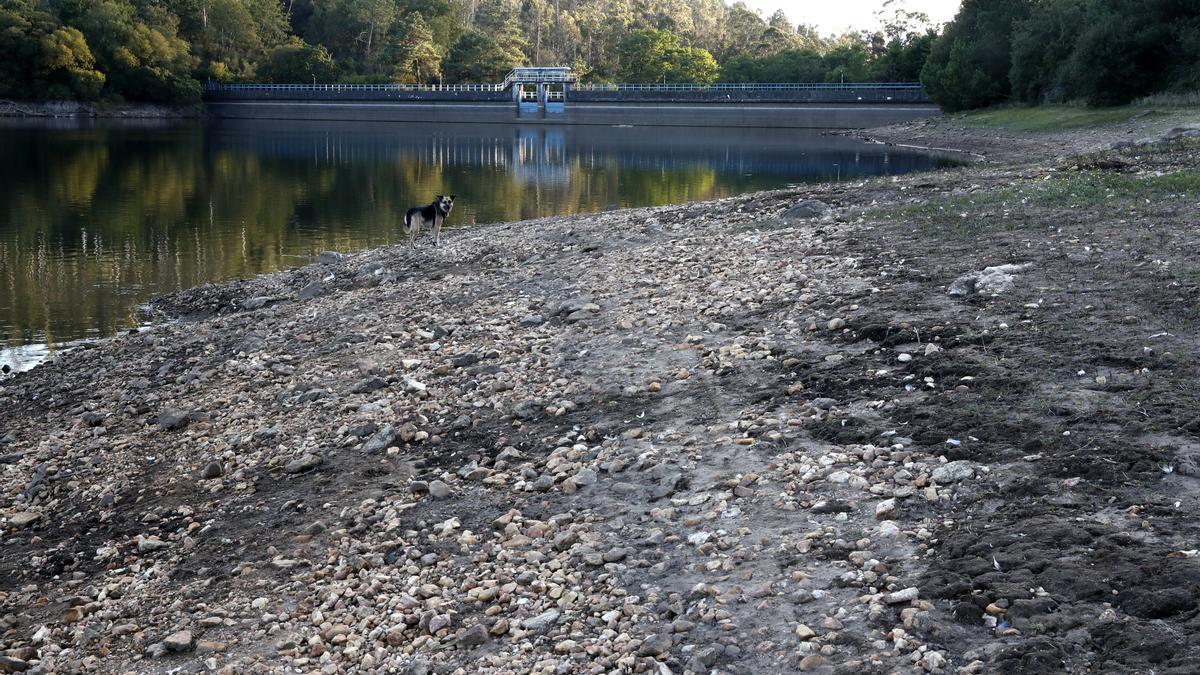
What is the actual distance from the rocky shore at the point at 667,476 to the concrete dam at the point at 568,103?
89328mm

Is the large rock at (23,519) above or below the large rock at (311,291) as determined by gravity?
below

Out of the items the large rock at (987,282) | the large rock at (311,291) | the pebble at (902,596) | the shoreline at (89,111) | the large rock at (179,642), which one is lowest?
the large rock at (179,642)

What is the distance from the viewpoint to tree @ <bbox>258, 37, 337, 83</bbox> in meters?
128

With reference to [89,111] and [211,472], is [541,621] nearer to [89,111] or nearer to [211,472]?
[211,472]

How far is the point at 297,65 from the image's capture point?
129 m

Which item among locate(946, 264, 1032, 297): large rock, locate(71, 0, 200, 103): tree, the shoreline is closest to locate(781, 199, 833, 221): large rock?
locate(946, 264, 1032, 297): large rock

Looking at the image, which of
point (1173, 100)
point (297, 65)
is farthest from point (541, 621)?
point (297, 65)

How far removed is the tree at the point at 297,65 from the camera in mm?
127500

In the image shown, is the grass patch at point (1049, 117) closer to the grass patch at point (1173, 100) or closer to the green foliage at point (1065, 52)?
the grass patch at point (1173, 100)

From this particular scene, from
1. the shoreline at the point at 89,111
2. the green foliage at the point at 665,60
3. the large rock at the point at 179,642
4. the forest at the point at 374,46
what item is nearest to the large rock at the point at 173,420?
the large rock at the point at 179,642

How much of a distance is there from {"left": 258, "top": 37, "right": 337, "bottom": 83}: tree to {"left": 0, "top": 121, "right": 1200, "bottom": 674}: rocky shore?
12030 centimetres

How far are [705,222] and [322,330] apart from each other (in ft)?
25.4

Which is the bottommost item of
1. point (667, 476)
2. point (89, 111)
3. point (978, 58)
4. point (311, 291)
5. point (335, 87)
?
point (311, 291)

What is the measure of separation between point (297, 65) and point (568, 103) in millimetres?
36762
